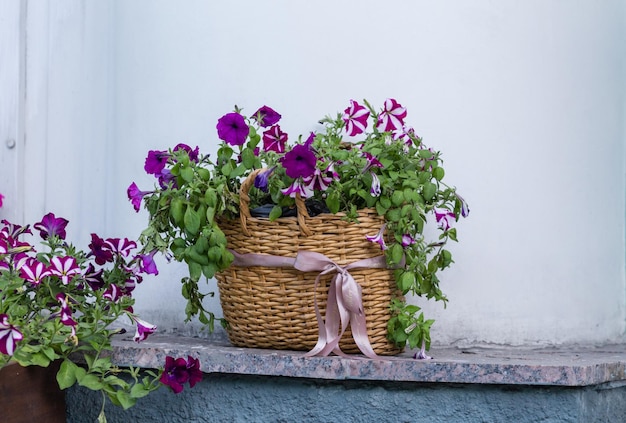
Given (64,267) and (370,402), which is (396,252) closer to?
(370,402)

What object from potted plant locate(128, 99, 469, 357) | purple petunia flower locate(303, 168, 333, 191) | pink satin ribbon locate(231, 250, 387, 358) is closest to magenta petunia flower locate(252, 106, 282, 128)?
potted plant locate(128, 99, 469, 357)

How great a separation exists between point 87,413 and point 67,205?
0.63 meters

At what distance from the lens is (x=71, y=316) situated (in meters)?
1.82

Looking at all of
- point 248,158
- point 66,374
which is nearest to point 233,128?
point 248,158

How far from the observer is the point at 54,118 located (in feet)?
8.09

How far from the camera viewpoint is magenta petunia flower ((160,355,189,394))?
187cm

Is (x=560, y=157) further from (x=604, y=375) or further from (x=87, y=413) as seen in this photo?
(x=87, y=413)

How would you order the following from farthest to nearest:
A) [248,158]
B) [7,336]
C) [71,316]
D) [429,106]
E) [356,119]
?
1. [429,106]
2. [356,119]
3. [248,158]
4. [71,316]
5. [7,336]

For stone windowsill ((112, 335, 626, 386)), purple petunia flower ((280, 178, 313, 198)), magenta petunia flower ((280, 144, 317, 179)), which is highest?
magenta petunia flower ((280, 144, 317, 179))

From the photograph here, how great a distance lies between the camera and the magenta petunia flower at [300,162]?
6.28ft

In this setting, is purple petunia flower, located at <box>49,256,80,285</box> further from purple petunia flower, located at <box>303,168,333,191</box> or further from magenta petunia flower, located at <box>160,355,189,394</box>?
purple petunia flower, located at <box>303,168,333,191</box>

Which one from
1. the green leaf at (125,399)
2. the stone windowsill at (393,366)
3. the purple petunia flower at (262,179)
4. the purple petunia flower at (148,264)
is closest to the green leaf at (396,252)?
the stone windowsill at (393,366)

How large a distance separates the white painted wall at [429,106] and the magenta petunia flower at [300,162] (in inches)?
18.2

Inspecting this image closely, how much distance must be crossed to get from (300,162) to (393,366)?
1.63 ft
